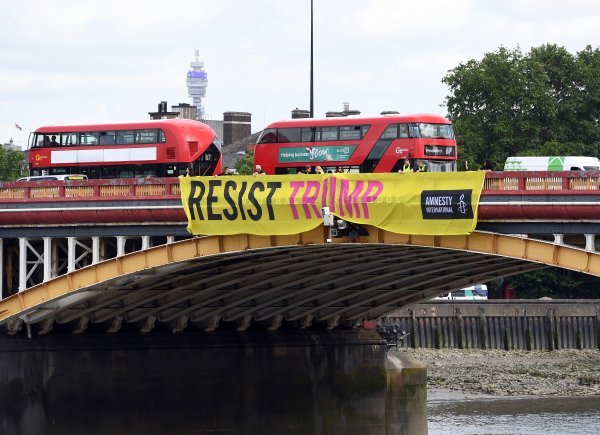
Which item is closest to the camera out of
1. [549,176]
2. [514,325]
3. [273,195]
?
[549,176]

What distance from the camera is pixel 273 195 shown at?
55875mm

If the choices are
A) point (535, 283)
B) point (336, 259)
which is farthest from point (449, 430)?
point (535, 283)

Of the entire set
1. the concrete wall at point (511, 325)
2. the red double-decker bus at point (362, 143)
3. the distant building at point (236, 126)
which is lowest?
the concrete wall at point (511, 325)

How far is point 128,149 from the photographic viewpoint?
74.9 meters

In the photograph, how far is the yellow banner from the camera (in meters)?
51.5

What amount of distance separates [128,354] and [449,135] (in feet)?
47.9

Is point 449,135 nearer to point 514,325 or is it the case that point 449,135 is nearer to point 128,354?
point 128,354

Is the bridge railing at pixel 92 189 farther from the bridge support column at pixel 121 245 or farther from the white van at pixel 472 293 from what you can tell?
the white van at pixel 472 293

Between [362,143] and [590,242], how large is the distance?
2262 cm

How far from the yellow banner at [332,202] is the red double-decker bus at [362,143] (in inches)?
526

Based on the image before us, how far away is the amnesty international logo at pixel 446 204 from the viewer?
51.1 metres

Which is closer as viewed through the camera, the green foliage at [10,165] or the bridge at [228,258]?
the bridge at [228,258]

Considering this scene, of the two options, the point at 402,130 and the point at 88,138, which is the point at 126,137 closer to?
the point at 88,138

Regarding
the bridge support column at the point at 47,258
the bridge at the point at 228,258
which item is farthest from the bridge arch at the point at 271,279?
the bridge support column at the point at 47,258
